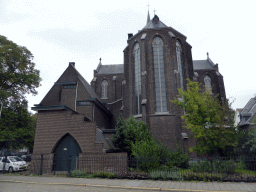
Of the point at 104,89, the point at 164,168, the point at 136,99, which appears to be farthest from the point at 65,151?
the point at 104,89

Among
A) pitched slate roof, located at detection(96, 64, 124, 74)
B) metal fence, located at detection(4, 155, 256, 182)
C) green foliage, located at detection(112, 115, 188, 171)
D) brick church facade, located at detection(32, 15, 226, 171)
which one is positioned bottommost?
metal fence, located at detection(4, 155, 256, 182)

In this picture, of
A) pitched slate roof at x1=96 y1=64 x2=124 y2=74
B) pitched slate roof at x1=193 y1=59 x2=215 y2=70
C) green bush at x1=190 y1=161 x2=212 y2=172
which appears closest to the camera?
green bush at x1=190 y1=161 x2=212 y2=172

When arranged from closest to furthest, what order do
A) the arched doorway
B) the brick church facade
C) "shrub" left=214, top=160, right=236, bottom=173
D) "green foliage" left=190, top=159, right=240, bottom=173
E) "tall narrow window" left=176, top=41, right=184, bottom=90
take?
"shrub" left=214, top=160, right=236, bottom=173 < "green foliage" left=190, top=159, right=240, bottom=173 < the arched doorway < the brick church facade < "tall narrow window" left=176, top=41, right=184, bottom=90

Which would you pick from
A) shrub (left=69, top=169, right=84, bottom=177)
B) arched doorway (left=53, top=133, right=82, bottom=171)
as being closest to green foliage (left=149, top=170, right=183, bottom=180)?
shrub (left=69, top=169, right=84, bottom=177)

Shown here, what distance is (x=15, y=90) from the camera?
85.1 feet

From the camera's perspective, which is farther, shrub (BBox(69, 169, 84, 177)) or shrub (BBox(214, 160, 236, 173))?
shrub (BBox(69, 169, 84, 177))

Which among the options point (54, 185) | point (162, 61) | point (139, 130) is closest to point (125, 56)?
point (162, 61)

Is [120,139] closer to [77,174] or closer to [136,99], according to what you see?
[77,174]

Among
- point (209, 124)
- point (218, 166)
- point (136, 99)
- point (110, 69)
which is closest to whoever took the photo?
point (218, 166)

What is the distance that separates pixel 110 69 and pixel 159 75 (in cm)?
2025

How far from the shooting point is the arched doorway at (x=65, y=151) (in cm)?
1545


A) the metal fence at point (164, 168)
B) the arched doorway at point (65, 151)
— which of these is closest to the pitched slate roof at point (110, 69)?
the arched doorway at point (65, 151)

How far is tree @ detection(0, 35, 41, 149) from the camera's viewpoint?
2345cm

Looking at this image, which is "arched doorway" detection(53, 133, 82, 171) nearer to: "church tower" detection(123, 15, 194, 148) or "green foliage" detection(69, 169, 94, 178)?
"green foliage" detection(69, 169, 94, 178)
